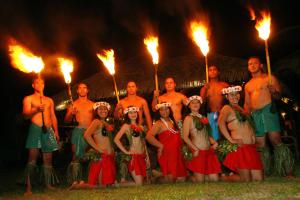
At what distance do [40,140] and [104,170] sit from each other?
1222 mm

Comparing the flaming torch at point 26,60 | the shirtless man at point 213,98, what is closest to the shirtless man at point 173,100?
the shirtless man at point 213,98

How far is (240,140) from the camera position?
6047 mm

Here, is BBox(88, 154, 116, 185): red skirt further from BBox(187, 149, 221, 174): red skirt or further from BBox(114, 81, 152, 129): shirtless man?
BBox(114, 81, 152, 129): shirtless man

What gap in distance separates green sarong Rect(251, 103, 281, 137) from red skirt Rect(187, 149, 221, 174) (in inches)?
31.4

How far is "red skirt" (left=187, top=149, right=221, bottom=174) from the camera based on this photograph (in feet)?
20.5

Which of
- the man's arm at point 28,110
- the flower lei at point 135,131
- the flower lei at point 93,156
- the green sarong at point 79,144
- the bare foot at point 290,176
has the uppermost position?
the man's arm at point 28,110

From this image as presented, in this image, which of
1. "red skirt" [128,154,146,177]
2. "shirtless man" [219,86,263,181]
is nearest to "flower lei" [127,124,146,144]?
"red skirt" [128,154,146,177]

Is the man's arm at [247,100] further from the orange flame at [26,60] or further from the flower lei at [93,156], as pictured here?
the orange flame at [26,60]

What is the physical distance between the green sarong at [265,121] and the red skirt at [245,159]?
57cm

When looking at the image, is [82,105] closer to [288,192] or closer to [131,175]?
[131,175]

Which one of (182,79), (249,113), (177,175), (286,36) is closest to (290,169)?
(249,113)

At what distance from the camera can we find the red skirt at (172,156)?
6512 mm

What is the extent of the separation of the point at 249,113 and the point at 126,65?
5300 millimetres

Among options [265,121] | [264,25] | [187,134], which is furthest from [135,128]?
[264,25]
